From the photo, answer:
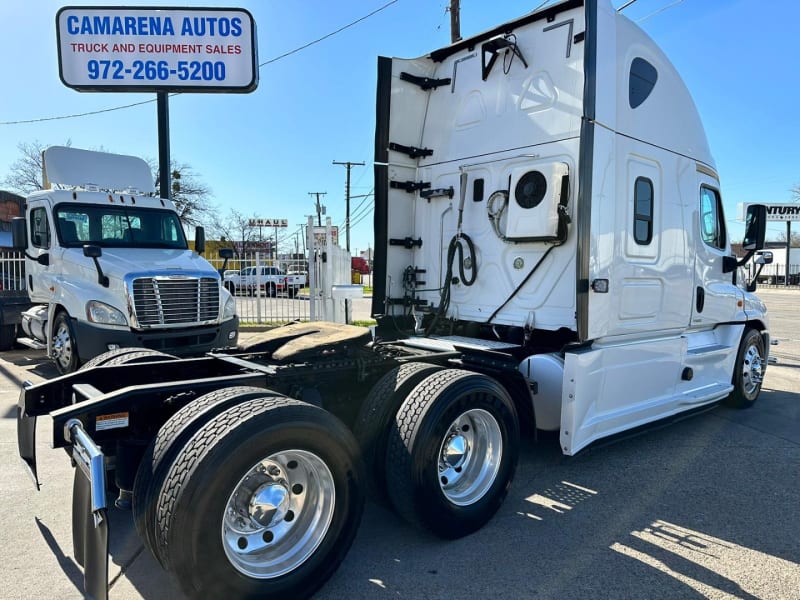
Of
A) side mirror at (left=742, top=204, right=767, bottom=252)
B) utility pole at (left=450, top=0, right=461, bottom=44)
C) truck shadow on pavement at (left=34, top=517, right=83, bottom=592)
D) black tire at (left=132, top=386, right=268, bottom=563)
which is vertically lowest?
truck shadow on pavement at (left=34, top=517, right=83, bottom=592)

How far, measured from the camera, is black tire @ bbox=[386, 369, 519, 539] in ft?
10.4

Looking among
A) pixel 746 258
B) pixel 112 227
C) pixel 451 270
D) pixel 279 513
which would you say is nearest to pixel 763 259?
pixel 746 258

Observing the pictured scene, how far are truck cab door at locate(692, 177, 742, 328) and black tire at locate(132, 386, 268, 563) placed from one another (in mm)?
4705

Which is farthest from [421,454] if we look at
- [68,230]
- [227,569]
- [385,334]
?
[68,230]

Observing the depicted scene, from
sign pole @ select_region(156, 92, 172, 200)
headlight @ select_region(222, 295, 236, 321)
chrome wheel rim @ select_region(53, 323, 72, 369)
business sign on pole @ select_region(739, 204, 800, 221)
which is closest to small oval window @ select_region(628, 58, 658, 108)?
headlight @ select_region(222, 295, 236, 321)

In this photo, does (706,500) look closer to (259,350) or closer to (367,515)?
(367,515)

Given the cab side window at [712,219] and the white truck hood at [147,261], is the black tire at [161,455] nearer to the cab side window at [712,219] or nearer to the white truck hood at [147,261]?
the cab side window at [712,219]

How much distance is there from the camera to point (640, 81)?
4.66m

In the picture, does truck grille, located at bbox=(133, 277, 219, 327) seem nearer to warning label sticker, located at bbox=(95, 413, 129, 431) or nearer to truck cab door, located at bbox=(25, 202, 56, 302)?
truck cab door, located at bbox=(25, 202, 56, 302)

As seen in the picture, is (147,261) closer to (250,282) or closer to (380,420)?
(380,420)

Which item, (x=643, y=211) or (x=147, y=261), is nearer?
(x=643, y=211)

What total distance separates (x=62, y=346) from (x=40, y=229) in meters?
2.10

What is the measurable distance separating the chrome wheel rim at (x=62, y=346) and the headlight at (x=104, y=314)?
1.82ft

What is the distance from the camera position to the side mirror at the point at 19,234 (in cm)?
840
